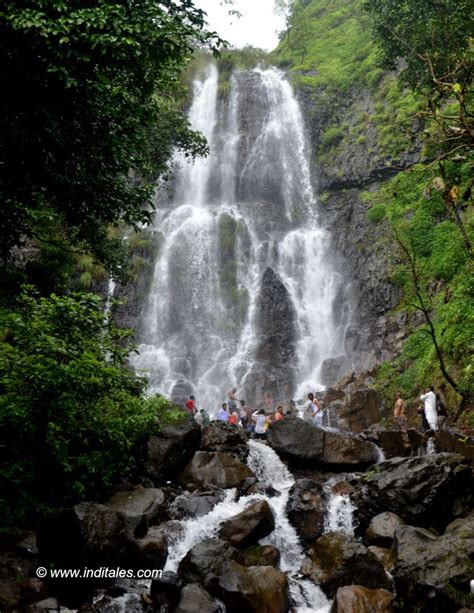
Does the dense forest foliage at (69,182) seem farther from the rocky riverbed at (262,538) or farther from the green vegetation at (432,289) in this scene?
the green vegetation at (432,289)

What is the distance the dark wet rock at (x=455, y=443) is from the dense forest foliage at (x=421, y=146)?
1.23m

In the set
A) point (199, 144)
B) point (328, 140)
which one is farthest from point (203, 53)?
point (199, 144)

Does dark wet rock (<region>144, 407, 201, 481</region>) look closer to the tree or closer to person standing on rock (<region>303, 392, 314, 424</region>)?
person standing on rock (<region>303, 392, 314, 424</region>)

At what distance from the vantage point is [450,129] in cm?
435

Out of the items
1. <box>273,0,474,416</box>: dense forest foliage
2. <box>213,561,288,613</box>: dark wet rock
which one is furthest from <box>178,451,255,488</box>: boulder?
<box>273,0,474,416</box>: dense forest foliage

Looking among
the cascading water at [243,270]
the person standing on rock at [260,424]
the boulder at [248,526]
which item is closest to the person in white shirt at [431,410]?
the person standing on rock at [260,424]

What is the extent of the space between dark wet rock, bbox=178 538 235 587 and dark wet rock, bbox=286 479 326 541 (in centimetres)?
208

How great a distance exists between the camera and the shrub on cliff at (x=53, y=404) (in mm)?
6691

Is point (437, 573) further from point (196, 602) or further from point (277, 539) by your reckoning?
point (277, 539)

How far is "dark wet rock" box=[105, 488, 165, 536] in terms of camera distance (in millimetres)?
7602

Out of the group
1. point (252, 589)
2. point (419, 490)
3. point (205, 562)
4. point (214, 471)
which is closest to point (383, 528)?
point (419, 490)

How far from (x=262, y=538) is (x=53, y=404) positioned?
4.51 metres

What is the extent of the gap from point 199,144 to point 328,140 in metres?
18.5

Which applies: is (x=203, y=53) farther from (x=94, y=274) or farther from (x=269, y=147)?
(x=94, y=274)
